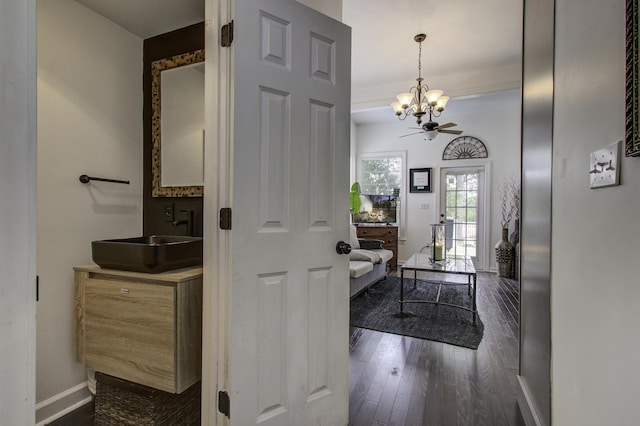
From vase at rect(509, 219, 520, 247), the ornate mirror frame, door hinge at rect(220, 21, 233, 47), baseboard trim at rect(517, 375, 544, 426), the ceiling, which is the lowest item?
baseboard trim at rect(517, 375, 544, 426)

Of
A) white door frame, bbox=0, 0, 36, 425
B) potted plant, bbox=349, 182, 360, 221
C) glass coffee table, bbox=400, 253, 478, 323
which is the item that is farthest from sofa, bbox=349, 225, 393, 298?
white door frame, bbox=0, 0, 36, 425

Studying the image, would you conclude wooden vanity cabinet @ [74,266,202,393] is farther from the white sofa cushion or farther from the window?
the window

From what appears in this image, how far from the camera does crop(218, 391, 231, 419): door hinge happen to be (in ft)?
4.36

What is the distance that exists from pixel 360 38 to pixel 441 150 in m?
3.53

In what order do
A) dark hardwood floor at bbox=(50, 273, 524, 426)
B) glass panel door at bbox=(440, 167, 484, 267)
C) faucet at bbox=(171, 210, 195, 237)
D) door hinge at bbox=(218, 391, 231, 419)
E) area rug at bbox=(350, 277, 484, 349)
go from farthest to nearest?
glass panel door at bbox=(440, 167, 484, 267)
area rug at bbox=(350, 277, 484, 349)
faucet at bbox=(171, 210, 195, 237)
dark hardwood floor at bbox=(50, 273, 524, 426)
door hinge at bbox=(218, 391, 231, 419)

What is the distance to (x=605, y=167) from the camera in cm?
86

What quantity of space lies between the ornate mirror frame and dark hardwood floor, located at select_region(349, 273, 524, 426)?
1.66 m

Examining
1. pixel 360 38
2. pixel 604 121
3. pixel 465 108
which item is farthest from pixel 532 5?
pixel 465 108

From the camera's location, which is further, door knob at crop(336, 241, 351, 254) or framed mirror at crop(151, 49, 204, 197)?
framed mirror at crop(151, 49, 204, 197)

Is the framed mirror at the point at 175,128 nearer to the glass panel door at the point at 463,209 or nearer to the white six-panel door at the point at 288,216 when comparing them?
the white six-panel door at the point at 288,216

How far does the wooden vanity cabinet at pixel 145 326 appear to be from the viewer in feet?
4.80

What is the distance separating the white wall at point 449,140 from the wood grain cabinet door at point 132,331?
523cm

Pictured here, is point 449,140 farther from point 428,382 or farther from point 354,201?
point 428,382

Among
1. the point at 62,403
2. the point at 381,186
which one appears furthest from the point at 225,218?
the point at 381,186
